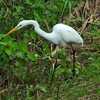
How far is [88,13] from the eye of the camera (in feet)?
25.7

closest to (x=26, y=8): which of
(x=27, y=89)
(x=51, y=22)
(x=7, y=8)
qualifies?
(x=7, y=8)

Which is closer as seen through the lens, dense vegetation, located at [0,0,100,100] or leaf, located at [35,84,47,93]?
dense vegetation, located at [0,0,100,100]

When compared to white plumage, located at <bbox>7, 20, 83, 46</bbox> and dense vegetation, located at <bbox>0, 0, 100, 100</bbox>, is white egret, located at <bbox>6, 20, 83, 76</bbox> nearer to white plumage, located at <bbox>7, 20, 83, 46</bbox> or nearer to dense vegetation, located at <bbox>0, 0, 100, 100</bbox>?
white plumage, located at <bbox>7, 20, 83, 46</bbox>

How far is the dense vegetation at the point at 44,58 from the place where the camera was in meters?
5.32

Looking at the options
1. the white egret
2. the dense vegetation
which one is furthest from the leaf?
the white egret

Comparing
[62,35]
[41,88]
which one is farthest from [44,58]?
[41,88]

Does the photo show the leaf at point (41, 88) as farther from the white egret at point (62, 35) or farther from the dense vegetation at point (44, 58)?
the white egret at point (62, 35)

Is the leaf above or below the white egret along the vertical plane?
below

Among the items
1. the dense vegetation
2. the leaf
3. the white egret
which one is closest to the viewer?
the dense vegetation

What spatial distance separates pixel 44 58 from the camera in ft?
20.4

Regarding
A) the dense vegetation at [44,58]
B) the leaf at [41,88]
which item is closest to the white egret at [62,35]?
the dense vegetation at [44,58]

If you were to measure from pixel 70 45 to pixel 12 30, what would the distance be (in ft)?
3.48

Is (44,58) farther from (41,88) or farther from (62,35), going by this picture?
(41,88)

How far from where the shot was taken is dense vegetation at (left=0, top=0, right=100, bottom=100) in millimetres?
5324
